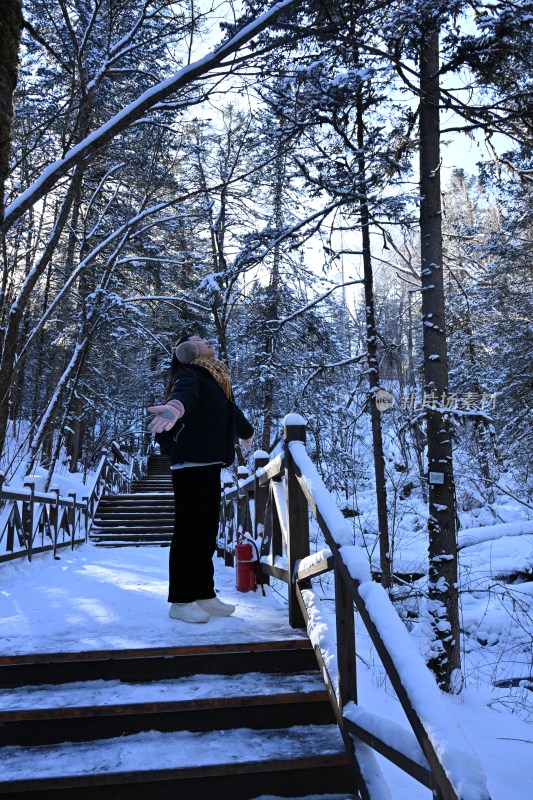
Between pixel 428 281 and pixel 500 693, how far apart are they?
17.1ft

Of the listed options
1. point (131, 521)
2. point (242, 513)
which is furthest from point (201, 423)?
point (131, 521)

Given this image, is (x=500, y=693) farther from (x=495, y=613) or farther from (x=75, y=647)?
(x=75, y=647)

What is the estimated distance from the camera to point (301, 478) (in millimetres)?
Result: 3570

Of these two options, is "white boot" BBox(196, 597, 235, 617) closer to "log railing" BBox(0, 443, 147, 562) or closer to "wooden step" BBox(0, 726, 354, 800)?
"wooden step" BBox(0, 726, 354, 800)

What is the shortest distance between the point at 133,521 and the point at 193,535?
9.57 m

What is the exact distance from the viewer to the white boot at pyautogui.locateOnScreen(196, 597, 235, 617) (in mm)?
3840

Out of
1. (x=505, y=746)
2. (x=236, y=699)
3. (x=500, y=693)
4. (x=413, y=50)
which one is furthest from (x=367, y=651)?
(x=413, y=50)

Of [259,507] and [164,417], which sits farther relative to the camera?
[259,507]

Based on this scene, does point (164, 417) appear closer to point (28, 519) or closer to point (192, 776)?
point (192, 776)

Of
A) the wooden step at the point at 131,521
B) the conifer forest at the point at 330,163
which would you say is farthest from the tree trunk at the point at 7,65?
the wooden step at the point at 131,521

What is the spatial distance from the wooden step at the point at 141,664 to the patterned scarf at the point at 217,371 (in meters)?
1.76

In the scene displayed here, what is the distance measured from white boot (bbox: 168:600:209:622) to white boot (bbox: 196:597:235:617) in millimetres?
123

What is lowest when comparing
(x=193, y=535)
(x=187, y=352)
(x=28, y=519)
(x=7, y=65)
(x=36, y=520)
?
(x=36, y=520)

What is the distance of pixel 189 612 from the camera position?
3668mm
